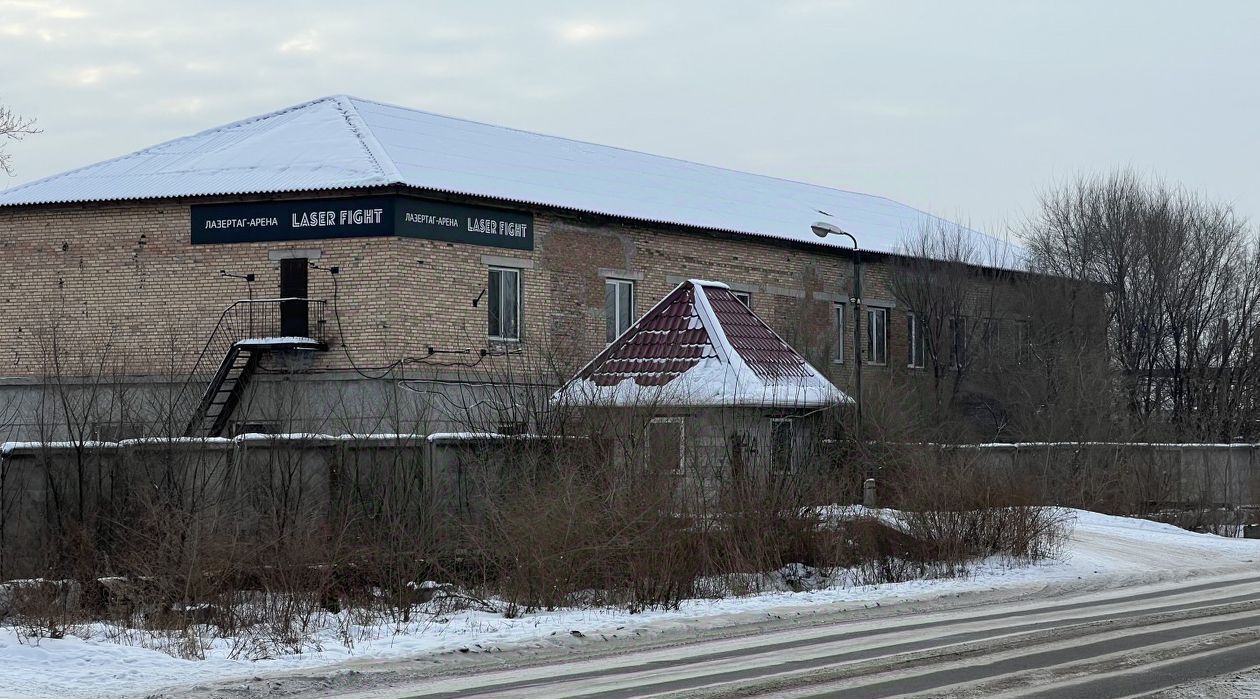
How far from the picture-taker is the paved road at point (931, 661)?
10.1 meters

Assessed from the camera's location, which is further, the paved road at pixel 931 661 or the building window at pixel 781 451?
the building window at pixel 781 451

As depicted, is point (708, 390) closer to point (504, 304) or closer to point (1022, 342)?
point (504, 304)

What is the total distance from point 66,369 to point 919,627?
22578 mm

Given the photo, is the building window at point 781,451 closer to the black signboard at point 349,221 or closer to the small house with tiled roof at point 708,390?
the small house with tiled roof at point 708,390

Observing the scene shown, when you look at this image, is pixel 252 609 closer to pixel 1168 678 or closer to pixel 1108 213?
pixel 1168 678

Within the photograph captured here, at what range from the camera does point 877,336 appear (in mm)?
42344

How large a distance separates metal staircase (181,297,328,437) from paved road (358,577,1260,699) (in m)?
18.4

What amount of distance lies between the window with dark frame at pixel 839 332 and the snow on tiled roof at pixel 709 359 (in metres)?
13.8

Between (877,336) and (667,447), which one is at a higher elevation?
(877,336)

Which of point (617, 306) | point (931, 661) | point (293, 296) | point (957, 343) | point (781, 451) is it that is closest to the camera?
point (931, 661)

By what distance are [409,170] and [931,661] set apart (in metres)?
21.7

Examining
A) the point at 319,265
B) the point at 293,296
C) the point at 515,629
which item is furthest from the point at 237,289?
the point at 515,629

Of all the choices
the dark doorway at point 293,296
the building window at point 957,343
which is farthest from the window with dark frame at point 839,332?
the dark doorway at point 293,296

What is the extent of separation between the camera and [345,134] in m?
32.8
